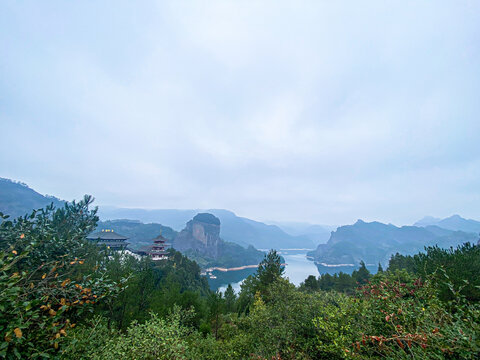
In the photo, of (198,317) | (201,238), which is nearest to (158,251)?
(198,317)

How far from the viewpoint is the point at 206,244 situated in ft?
515

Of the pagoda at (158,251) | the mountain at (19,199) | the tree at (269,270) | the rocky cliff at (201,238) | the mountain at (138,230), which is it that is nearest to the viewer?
the tree at (269,270)

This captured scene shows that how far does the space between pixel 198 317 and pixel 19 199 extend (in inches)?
9240

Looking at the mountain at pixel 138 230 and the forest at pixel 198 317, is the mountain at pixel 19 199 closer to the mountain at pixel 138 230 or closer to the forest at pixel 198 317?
the mountain at pixel 138 230

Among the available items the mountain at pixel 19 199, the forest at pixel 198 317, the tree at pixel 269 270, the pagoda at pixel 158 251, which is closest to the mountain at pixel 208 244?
the mountain at pixel 19 199

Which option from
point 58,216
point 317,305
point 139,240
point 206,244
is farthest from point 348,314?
point 139,240

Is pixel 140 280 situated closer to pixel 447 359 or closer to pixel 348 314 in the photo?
pixel 348 314

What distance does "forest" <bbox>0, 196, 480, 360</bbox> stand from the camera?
2.88m

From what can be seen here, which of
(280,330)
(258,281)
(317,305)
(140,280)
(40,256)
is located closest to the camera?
(280,330)

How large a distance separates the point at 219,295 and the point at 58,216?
1775cm

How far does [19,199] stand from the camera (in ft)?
557

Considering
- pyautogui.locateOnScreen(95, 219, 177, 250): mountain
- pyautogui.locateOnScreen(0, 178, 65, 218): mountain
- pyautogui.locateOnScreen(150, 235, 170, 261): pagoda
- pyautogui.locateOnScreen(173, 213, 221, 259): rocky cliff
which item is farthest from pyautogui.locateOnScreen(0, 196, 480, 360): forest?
pyautogui.locateOnScreen(0, 178, 65, 218): mountain

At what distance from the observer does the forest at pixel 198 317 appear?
113 inches

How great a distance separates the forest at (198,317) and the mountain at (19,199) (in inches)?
7004
